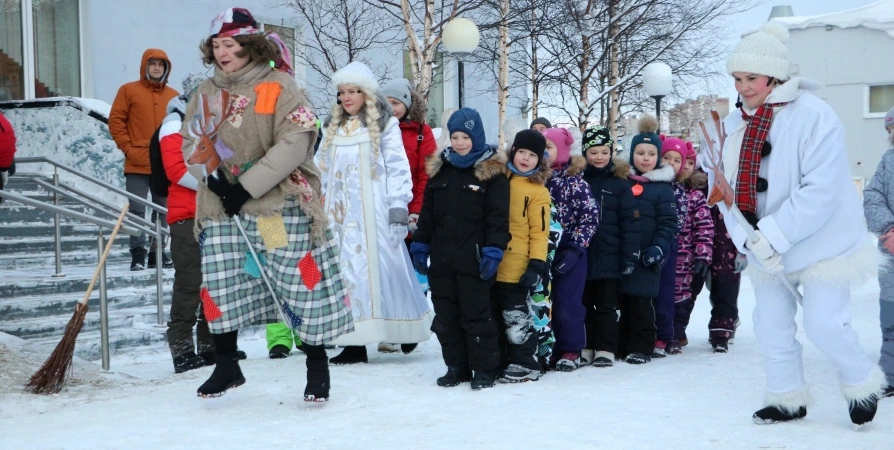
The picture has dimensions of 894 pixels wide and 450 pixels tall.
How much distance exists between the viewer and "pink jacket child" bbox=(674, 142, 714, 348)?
7.04 metres

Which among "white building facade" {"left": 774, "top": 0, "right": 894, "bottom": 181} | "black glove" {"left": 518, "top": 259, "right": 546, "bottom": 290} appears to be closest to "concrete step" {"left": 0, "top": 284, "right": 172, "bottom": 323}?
"black glove" {"left": 518, "top": 259, "right": 546, "bottom": 290}

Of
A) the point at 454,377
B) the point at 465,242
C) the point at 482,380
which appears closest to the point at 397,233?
the point at 465,242

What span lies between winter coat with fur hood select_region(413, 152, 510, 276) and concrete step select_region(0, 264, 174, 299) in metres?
3.52

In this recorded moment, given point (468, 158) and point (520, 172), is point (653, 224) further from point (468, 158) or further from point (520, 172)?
point (468, 158)

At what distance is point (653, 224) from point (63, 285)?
4.56 m

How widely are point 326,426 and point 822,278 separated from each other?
2.28m

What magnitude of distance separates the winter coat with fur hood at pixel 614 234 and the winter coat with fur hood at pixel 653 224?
0.10m


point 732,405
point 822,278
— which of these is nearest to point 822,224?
point 822,278

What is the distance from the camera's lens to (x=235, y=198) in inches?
173

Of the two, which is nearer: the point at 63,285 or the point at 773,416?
the point at 773,416

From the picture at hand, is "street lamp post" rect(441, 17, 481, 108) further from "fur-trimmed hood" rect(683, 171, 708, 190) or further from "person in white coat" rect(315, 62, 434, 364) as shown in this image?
"person in white coat" rect(315, 62, 434, 364)

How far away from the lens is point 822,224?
412 cm

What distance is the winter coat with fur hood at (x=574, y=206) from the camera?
603 cm

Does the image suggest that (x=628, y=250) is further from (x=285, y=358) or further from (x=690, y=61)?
(x=690, y=61)
